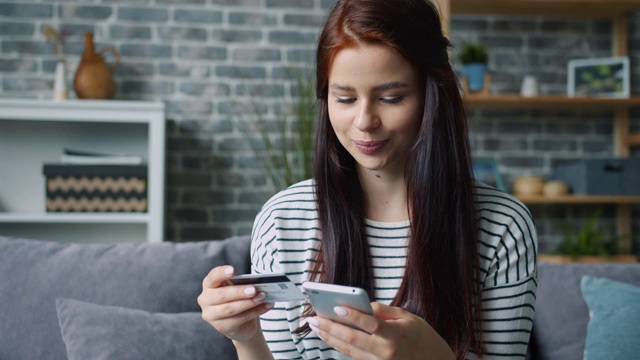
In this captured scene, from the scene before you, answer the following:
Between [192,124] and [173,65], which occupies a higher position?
[173,65]

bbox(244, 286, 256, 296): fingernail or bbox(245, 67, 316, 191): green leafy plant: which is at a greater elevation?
bbox(245, 67, 316, 191): green leafy plant

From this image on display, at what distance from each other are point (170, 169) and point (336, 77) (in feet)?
6.36

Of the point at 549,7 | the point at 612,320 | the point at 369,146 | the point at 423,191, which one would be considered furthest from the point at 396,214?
the point at 549,7

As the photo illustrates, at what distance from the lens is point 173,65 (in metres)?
3.06

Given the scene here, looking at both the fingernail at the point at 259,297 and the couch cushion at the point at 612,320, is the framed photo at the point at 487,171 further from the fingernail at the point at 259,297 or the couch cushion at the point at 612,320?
the fingernail at the point at 259,297

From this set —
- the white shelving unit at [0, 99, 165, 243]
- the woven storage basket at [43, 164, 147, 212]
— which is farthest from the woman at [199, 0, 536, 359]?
the white shelving unit at [0, 99, 165, 243]

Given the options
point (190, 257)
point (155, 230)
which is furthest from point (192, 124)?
point (190, 257)

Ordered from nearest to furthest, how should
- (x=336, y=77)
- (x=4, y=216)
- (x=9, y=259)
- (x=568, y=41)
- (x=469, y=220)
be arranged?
(x=336, y=77) → (x=469, y=220) → (x=9, y=259) → (x=4, y=216) → (x=568, y=41)

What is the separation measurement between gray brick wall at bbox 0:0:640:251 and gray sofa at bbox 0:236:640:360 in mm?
1266

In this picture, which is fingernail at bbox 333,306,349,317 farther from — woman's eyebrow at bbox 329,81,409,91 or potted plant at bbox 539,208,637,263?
potted plant at bbox 539,208,637,263

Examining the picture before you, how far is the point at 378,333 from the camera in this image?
0.98 m

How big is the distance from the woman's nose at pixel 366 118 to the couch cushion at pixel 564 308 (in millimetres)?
868

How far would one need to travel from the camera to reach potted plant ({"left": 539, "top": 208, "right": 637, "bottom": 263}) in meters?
2.91

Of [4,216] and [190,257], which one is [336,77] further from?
[4,216]
